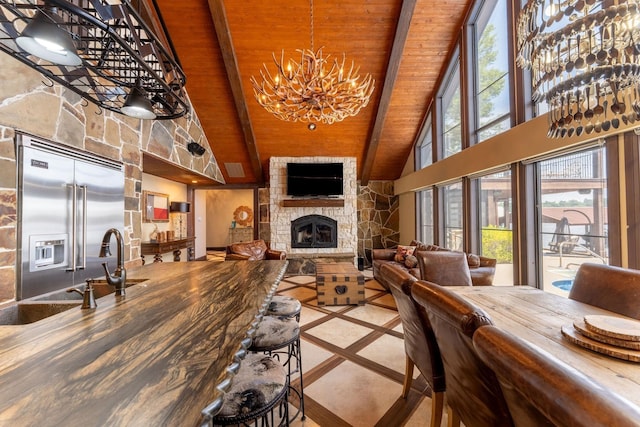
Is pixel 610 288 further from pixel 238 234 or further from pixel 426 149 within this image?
pixel 238 234

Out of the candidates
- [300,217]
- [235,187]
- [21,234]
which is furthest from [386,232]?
[21,234]

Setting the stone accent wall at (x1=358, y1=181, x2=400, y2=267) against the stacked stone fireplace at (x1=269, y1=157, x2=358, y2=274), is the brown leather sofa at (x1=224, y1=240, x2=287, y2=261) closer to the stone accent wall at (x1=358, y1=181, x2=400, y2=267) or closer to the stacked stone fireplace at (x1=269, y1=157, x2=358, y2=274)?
the stacked stone fireplace at (x1=269, y1=157, x2=358, y2=274)

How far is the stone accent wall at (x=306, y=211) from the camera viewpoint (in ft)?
20.6

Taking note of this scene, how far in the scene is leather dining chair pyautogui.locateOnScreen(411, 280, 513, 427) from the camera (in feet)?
3.01

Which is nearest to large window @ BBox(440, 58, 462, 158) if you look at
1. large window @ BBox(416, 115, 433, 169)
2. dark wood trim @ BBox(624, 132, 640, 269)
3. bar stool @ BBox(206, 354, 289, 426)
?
large window @ BBox(416, 115, 433, 169)

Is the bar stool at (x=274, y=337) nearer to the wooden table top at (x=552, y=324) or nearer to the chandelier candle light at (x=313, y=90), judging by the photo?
the wooden table top at (x=552, y=324)

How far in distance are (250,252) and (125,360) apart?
13.9 feet

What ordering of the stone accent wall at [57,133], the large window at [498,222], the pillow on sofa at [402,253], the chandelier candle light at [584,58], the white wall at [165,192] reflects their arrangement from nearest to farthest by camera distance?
the chandelier candle light at [584,58] < the stone accent wall at [57,133] < the large window at [498,222] < the pillow on sofa at [402,253] < the white wall at [165,192]

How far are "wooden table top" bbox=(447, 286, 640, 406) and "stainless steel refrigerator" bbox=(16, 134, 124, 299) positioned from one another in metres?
3.32

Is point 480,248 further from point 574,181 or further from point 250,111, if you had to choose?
point 250,111

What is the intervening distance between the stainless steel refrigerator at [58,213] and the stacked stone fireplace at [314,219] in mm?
3586

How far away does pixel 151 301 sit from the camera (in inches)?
53.7

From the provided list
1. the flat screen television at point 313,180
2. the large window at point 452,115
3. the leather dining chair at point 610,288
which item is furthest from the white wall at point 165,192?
the leather dining chair at point 610,288

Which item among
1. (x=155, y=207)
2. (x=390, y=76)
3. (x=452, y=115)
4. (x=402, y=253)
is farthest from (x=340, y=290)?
(x=155, y=207)
